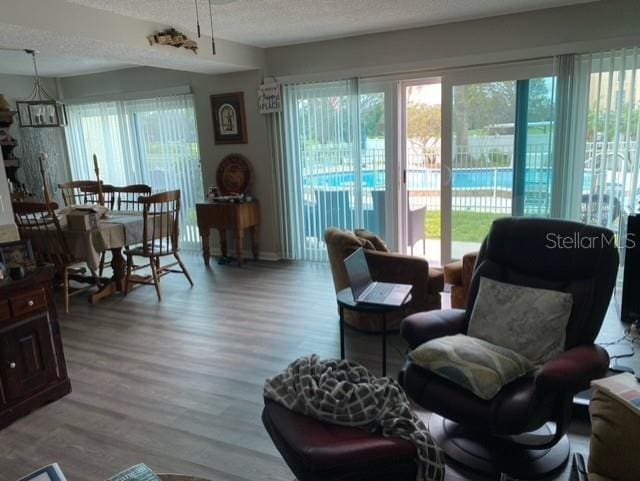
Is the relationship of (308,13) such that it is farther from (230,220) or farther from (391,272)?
(230,220)

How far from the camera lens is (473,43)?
432 cm

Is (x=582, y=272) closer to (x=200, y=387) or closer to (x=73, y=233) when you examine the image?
(x=200, y=387)

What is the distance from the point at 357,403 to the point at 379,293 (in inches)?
37.9

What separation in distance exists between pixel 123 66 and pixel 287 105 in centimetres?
249

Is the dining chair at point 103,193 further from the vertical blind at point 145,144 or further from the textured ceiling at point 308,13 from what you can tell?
the textured ceiling at point 308,13

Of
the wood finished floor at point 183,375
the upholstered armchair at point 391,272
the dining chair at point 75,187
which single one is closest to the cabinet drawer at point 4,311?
the wood finished floor at point 183,375

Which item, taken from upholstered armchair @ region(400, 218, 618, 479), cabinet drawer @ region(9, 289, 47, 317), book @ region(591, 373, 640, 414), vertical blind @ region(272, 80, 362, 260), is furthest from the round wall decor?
book @ region(591, 373, 640, 414)

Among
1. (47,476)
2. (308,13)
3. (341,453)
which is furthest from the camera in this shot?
(308,13)

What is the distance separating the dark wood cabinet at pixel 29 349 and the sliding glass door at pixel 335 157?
10.4 ft

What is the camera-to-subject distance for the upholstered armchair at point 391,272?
3.25 m

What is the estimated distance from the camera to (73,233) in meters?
4.12

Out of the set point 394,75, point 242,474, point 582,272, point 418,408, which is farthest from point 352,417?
A: point 394,75

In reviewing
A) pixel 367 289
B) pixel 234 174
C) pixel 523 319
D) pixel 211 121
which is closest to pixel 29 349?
pixel 367 289

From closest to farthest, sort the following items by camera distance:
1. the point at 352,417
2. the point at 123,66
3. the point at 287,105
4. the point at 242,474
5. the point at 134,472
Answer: the point at 134,472 < the point at 352,417 < the point at 242,474 < the point at 287,105 < the point at 123,66
